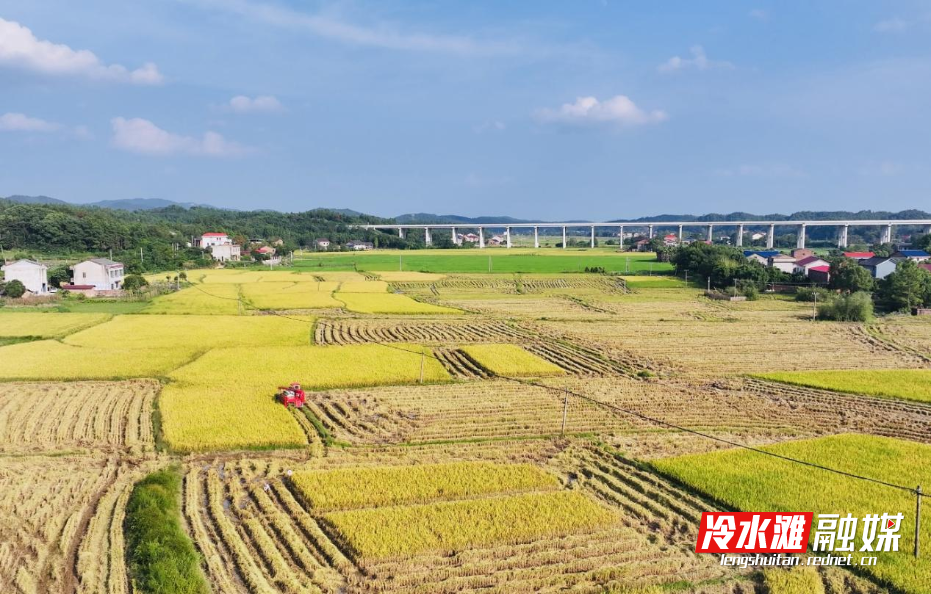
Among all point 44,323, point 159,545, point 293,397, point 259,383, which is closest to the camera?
point 159,545

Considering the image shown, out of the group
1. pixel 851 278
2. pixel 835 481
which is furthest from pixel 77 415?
pixel 851 278

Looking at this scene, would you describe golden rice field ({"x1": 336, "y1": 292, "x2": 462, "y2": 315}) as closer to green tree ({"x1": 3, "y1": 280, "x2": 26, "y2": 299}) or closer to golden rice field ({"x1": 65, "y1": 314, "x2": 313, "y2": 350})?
golden rice field ({"x1": 65, "y1": 314, "x2": 313, "y2": 350})

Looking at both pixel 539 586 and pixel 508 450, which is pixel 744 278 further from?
pixel 539 586

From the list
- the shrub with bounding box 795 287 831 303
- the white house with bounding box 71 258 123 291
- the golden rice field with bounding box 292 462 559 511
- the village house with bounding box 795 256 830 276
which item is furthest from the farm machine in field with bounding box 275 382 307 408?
the village house with bounding box 795 256 830 276

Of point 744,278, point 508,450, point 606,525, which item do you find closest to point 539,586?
point 606,525

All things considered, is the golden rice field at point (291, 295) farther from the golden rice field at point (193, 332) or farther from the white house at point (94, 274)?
the white house at point (94, 274)

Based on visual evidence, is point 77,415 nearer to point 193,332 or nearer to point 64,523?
point 64,523
